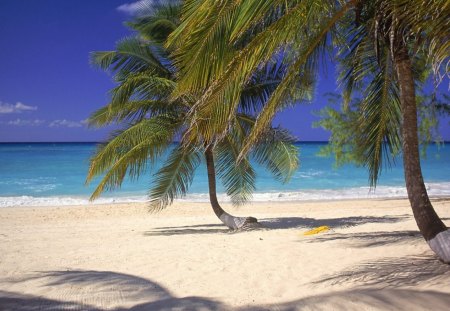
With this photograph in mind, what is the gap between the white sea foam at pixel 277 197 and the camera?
20.1 metres

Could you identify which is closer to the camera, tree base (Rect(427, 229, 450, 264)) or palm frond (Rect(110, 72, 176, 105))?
tree base (Rect(427, 229, 450, 264))

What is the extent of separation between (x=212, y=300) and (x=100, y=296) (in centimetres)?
126

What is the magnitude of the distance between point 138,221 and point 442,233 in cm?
1010

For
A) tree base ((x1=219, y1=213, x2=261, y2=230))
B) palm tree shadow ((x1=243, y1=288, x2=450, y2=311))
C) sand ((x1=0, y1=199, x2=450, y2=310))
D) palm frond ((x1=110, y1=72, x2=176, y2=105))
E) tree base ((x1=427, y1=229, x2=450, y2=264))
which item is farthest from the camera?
tree base ((x1=219, y1=213, x2=261, y2=230))

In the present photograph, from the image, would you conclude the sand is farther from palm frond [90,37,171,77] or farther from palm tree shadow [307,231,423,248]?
palm frond [90,37,171,77]

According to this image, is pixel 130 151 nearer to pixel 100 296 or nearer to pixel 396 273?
pixel 100 296

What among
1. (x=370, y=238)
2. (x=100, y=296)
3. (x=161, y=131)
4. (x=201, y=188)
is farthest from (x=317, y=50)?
(x=201, y=188)

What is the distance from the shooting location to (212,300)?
14.4ft

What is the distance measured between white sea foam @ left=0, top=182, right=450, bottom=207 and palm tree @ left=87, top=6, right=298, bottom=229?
36.0 feet

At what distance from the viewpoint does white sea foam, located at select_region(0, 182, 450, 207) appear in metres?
20.1

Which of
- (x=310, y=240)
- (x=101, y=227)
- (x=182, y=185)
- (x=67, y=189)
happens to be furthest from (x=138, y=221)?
(x=67, y=189)

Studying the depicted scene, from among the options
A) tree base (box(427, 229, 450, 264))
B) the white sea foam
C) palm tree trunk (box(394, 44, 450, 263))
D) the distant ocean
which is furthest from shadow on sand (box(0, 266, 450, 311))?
the white sea foam

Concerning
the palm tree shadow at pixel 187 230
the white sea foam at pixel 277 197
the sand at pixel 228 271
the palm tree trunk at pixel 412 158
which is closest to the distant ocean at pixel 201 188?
the white sea foam at pixel 277 197

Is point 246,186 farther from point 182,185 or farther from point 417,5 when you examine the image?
point 417,5
